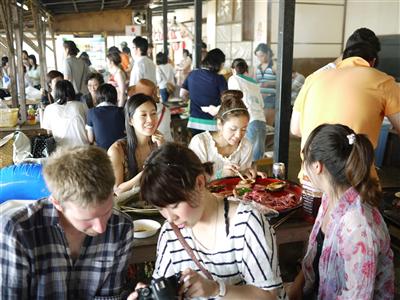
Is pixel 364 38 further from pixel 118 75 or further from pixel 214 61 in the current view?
pixel 118 75

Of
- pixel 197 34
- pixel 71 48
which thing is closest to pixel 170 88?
pixel 197 34

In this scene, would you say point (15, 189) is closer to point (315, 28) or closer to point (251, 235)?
point (251, 235)

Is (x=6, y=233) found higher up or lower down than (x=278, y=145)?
higher up

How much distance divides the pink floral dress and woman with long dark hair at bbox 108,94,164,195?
1.51m

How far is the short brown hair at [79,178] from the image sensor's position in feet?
4.35

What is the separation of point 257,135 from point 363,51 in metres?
2.27

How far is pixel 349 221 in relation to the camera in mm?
1577

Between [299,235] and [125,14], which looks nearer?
[299,235]

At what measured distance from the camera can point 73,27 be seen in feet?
43.9

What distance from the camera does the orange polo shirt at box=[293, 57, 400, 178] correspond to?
2578 mm

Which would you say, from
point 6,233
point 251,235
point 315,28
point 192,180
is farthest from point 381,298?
point 315,28

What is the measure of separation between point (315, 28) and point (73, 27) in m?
8.45

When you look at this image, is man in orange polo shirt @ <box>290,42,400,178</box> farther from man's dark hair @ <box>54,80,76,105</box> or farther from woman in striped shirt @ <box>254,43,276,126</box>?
woman in striped shirt @ <box>254,43,276,126</box>

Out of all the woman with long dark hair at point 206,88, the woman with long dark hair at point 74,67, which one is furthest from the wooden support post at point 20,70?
the woman with long dark hair at point 206,88
